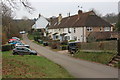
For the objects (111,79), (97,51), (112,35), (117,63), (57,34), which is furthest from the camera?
(57,34)

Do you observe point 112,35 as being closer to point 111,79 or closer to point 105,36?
point 105,36

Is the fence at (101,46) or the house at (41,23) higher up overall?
the house at (41,23)

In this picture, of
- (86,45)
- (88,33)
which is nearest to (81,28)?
(88,33)

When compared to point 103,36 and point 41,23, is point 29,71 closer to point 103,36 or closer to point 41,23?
point 103,36

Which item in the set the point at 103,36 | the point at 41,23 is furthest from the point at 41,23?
the point at 103,36

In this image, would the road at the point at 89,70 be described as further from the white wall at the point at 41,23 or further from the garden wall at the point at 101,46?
the white wall at the point at 41,23

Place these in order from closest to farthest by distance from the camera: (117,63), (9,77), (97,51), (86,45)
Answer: (9,77) < (117,63) < (97,51) < (86,45)

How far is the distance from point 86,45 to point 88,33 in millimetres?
14426

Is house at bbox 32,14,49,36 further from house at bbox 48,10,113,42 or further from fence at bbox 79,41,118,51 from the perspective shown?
fence at bbox 79,41,118,51

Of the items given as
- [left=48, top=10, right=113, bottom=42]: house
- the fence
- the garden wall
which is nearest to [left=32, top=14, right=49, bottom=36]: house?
[left=48, top=10, right=113, bottom=42]: house

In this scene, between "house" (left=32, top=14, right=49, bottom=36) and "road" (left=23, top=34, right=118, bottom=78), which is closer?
"road" (left=23, top=34, right=118, bottom=78)

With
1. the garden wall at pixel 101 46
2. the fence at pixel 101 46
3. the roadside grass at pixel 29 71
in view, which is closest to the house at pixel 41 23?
the garden wall at pixel 101 46

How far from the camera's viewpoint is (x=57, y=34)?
65.5 metres

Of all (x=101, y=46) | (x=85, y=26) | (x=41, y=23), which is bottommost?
(x=101, y=46)
